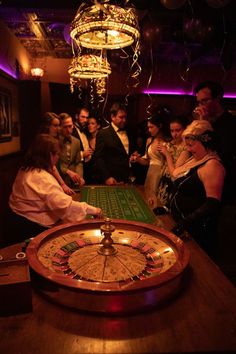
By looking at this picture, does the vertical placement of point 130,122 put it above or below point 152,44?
below

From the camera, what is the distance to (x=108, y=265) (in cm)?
125

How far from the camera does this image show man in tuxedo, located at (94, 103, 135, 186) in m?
3.74

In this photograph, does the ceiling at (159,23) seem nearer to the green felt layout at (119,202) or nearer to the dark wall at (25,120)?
the dark wall at (25,120)

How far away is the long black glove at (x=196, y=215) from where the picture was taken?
68.8 inches

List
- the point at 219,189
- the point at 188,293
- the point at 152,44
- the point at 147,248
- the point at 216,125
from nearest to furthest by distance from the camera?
the point at 188,293, the point at 147,248, the point at 219,189, the point at 216,125, the point at 152,44

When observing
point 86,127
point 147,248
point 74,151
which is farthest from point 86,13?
point 86,127

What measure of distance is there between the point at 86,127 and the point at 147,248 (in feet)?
13.9

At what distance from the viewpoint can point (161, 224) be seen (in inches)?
77.5

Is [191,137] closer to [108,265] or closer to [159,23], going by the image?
[108,265]

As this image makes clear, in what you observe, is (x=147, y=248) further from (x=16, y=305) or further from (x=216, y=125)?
(x=216, y=125)

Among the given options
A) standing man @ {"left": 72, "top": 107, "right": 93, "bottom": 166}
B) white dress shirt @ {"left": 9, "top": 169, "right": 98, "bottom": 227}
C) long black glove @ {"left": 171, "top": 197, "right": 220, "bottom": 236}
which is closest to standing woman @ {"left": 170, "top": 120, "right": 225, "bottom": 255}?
long black glove @ {"left": 171, "top": 197, "right": 220, "bottom": 236}

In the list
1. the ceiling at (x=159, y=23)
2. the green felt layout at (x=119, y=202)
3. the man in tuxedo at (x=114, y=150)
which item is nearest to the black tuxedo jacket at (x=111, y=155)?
the man in tuxedo at (x=114, y=150)

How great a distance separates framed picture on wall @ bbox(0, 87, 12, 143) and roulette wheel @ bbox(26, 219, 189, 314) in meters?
3.35

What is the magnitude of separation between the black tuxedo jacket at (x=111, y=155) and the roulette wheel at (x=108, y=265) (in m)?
2.14
